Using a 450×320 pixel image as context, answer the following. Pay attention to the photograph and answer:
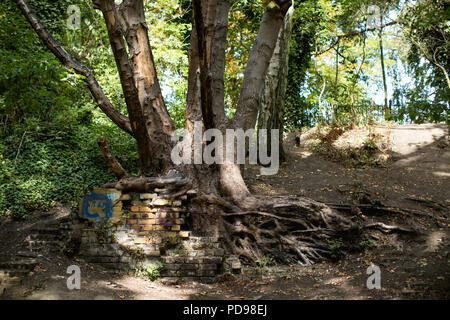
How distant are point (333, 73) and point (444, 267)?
17.5 m

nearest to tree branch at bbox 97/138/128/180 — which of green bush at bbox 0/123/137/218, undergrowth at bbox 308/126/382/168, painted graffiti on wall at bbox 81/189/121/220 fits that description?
painted graffiti on wall at bbox 81/189/121/220

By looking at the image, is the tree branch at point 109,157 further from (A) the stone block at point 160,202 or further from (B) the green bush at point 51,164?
(B) the green bush at point 51,164

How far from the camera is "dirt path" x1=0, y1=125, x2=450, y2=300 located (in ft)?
13.9

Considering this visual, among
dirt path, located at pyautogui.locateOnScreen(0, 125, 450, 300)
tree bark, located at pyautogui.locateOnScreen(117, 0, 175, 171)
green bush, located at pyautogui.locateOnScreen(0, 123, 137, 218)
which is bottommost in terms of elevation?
dirt path, located at pyautogui.locateOnScreen(0, 125, 450, 300)

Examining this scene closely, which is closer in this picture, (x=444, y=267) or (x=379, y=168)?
(x=444, y=267)

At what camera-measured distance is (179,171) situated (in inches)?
255

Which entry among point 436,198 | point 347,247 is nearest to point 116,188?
point 347,247

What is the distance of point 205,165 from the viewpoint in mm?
6586

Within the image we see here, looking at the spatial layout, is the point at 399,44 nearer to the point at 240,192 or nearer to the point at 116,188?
the point at 240,192

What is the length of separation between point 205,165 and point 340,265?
2.89 metres

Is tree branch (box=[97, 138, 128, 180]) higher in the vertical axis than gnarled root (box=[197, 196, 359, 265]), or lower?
higher

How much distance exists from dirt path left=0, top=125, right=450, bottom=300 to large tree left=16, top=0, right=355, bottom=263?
57 centimetres

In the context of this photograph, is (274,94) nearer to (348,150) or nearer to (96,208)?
(348,150)

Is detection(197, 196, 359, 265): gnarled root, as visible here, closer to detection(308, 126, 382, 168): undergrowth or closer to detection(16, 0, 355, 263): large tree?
detection(16, 0, 355, 263): large tree
